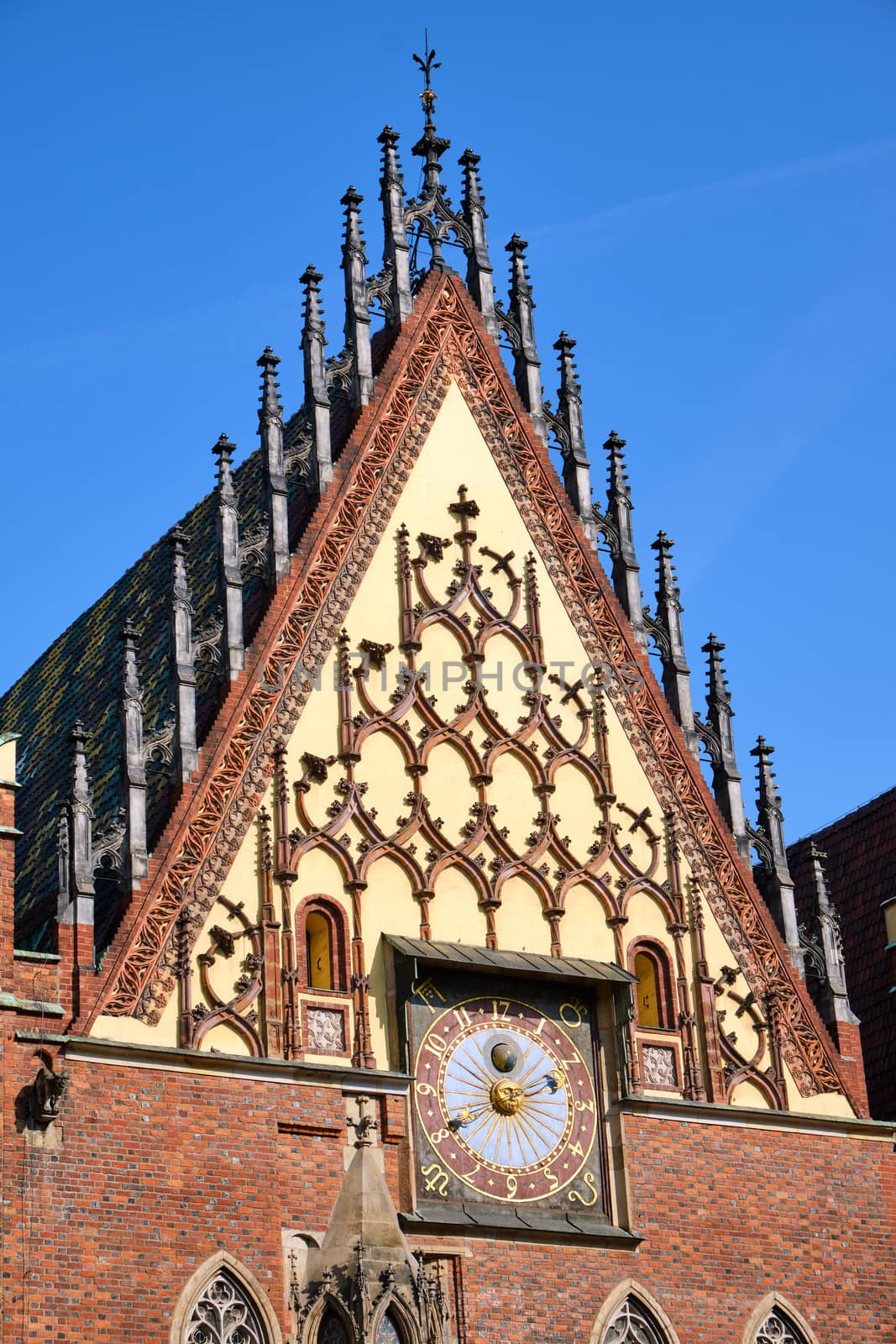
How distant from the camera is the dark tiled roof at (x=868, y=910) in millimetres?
24453

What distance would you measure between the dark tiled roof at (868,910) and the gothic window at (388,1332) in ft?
21.0

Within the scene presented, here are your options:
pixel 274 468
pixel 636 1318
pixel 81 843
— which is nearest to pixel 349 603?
pixel 274 468

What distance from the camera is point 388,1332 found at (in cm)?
1858

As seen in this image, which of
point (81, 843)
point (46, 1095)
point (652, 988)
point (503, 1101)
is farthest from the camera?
point (652, 988)

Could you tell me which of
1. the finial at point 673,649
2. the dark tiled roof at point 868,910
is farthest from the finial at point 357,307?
the dark tiled roof at point 868,910

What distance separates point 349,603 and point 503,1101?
14.2ft

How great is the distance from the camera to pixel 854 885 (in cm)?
2756

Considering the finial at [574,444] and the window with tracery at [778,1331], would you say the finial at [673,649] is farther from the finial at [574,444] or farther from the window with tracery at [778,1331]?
the window with tracery at [778,1331]

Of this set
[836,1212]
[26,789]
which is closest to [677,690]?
[836,1212]

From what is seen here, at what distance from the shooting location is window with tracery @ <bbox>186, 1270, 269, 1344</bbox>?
1820 centimetres

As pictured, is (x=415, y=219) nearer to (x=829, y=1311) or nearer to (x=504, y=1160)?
(x=504, y=1160)

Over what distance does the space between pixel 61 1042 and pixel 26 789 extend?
6880 mm

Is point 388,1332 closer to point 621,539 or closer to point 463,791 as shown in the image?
point 463,791

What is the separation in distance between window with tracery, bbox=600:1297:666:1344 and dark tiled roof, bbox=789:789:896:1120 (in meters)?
4.54
